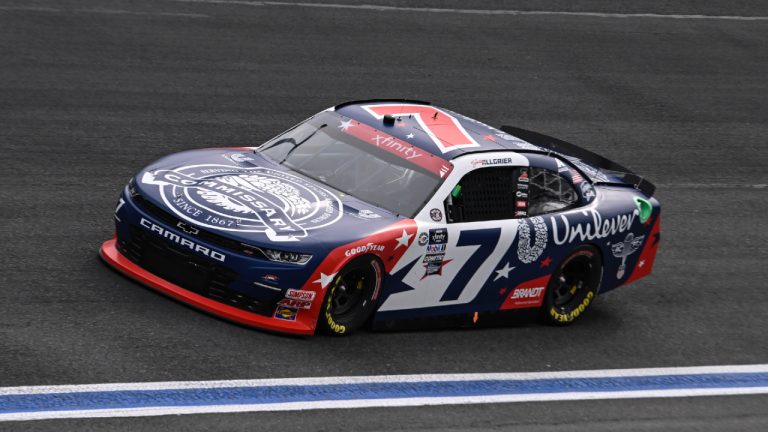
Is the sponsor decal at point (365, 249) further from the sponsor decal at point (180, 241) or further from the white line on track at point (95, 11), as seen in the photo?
the white line on track at point (95, 11)

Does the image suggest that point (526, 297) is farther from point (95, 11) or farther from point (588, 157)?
point (95, 11)

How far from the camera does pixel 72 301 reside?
8.16 meters

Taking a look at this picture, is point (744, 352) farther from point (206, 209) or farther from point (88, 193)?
point (88, 193)

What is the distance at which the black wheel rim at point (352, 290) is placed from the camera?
7.95 metres

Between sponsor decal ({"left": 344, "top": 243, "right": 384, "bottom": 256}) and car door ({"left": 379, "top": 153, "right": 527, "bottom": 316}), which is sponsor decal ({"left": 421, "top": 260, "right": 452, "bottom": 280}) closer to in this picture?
car door ({"left": 379, "top": 153, "right": 527, "bottom": 316})

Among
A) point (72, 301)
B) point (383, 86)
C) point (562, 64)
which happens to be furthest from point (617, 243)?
point (562, 64)

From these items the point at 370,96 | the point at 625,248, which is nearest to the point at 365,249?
the point at 625,248

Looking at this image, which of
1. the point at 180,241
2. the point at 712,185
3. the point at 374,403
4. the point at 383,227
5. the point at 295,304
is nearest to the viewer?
the point at 374,403

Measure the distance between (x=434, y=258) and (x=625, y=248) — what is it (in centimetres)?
208

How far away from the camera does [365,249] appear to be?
7816 millimetres

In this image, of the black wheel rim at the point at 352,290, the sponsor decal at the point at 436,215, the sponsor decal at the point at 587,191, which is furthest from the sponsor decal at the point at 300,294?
the sponsor decal at the point at 587,191

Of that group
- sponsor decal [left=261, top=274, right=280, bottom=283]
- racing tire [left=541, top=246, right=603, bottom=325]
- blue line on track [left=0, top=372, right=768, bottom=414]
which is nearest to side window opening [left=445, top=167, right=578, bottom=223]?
racing tire [left=541, top=246, right=603, bottom=325]

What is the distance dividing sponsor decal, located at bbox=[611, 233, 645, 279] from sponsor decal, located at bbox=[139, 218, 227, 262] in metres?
3.43

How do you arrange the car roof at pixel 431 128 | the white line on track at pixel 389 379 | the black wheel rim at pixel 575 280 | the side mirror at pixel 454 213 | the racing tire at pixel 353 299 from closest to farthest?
the white line on track at pixel 389 379
the racing tire at pixel 353 299
the side mirror at pixel 454 213
the car roof at pixel 431 128
the black wheel rim at pixel 575 280
